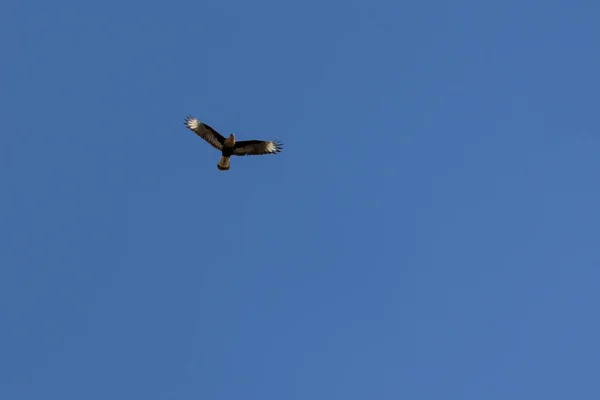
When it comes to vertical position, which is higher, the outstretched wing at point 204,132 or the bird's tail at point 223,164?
the outstretched wing at point 204,132

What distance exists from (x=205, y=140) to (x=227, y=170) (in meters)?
1.86

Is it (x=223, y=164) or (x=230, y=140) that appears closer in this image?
(x=230, y=140)

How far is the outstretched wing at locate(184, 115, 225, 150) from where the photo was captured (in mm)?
32500

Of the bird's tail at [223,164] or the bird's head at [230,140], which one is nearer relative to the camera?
the bird's head at [230,140]

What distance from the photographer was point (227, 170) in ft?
106

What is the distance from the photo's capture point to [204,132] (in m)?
32.7

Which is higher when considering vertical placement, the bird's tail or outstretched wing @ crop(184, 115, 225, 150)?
outstretched wing @ crop(184, 115, 225, 150)

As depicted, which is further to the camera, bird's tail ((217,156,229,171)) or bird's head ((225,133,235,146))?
bird's tail ((217,156,229,171))

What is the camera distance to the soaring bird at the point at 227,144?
3231 cm

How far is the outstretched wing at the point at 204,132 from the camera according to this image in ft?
107

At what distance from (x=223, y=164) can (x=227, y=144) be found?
2.98ft

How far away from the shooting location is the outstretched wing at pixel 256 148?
33.1 meters

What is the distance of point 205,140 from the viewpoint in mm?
32938

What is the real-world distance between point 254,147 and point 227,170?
1.95 m
